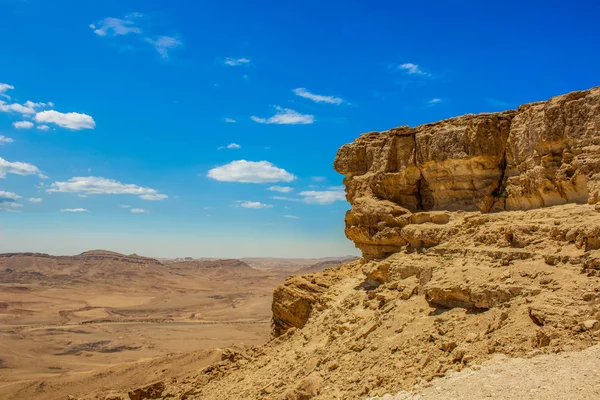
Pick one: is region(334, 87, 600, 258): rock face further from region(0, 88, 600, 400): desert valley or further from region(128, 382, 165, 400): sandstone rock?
region(128, 382, 165, 400): sandstone rock

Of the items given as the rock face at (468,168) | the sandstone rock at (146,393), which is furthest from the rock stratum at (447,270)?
the sandstone rock at (146,393)

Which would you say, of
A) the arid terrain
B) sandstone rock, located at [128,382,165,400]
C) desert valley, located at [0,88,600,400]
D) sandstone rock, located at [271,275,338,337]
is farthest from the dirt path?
the arid terrain

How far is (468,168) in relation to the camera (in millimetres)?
15984

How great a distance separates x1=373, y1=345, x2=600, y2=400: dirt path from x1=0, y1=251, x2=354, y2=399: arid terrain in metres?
16.3

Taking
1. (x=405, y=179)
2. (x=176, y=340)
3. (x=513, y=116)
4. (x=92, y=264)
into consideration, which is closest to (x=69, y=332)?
(x=176, y=340)

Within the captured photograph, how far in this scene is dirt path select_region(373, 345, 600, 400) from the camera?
6969mm

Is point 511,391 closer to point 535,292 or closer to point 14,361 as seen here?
point 535,292

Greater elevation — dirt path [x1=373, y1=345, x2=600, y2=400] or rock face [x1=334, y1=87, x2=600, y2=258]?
rock face [x1=334, y1=87, x2=600, y2=258]

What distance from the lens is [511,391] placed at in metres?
7.30

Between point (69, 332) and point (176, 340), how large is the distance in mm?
12463

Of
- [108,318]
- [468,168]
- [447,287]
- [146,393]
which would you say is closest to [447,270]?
[447,287]

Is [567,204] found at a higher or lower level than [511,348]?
higher

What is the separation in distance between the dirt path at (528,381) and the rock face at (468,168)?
225 inches

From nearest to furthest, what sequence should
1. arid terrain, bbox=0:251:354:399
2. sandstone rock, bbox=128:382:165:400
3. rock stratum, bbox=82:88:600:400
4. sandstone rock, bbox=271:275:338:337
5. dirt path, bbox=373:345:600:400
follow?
dirt path, bbox=373:345:600:400 → rock stratum, bbox=82:88:600:400 → sandstone rock, bbox=128:382:165:400 → sandstone rock, bbox=271:275:338:337 → arid terrain, bbox=0:251:354:399
